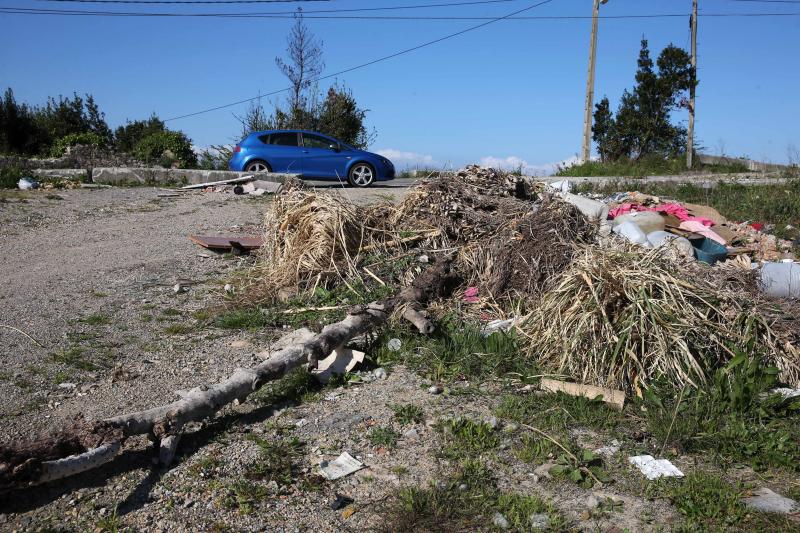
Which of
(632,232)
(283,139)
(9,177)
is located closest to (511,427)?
(632,232)

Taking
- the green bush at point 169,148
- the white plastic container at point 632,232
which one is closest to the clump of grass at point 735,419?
the white plastic container at point 632,232

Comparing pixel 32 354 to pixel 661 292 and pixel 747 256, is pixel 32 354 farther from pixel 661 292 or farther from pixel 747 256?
pixel 747 256

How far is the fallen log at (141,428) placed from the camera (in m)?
2.93

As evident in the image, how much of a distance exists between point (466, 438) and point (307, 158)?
1202 centimetres

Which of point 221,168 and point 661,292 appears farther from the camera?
point 221,168

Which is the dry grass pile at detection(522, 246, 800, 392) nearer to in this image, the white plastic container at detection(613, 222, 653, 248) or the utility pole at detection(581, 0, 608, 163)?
the white plastic container at detection(613, 222, 653, 248)

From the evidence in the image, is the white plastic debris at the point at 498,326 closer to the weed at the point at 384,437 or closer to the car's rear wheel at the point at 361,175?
the weed at the point at 384,437

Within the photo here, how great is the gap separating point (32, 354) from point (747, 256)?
6838 millimetres

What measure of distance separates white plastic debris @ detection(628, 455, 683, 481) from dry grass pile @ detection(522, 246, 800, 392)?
74cm

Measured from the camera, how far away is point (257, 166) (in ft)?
49.2

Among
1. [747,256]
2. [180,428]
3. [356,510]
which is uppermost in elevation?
[747,256]

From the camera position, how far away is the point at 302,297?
6090mm

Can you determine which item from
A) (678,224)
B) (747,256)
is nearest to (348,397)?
(747,256)

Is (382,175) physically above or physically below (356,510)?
above
